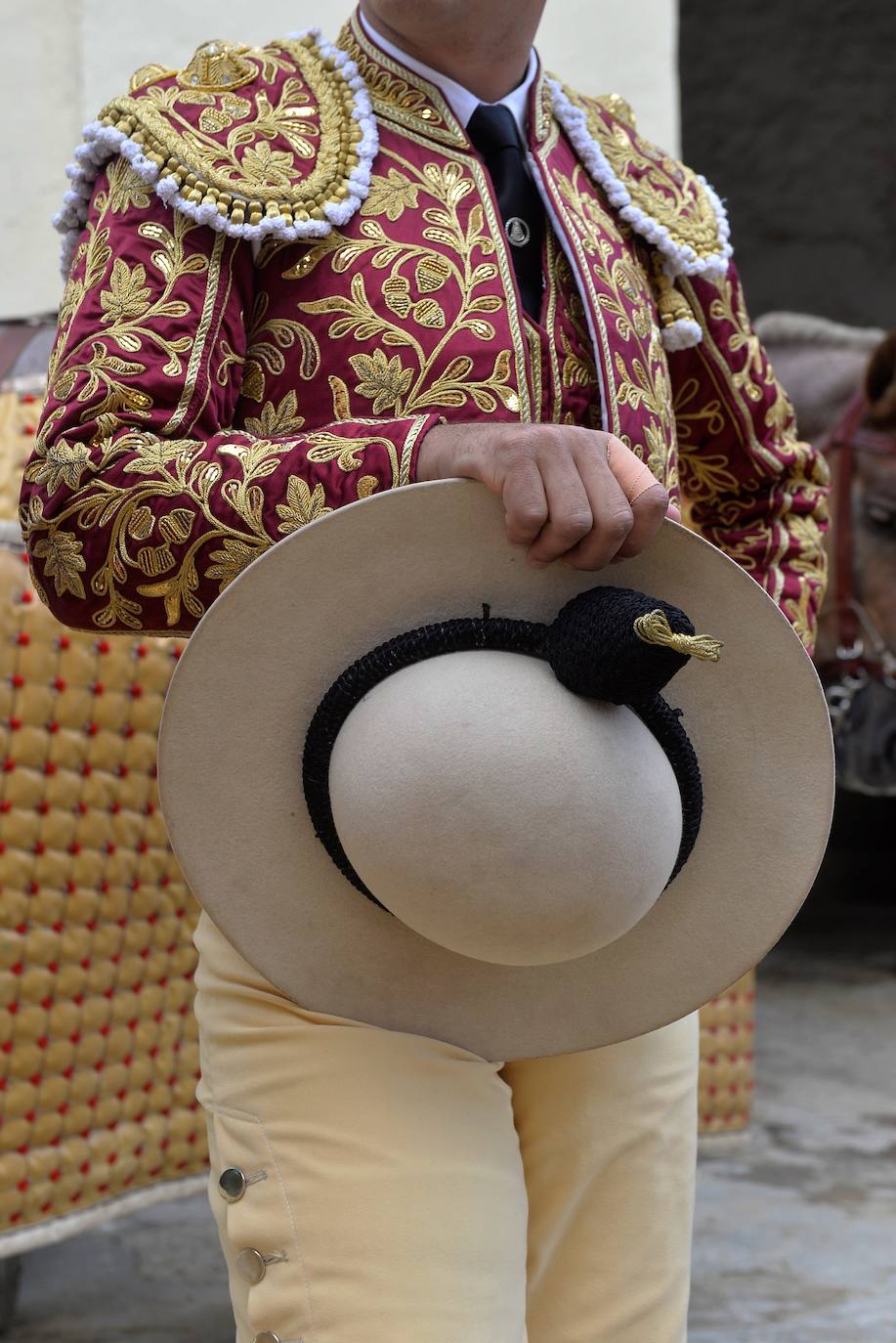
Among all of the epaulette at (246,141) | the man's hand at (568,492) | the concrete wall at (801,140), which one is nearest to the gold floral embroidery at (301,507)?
the man's hand at (568,492)

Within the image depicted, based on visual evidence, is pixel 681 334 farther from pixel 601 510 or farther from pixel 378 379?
pixel 601 510

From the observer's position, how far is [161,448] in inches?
42.7

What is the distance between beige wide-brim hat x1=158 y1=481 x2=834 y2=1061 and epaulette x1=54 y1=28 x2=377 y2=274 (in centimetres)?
31

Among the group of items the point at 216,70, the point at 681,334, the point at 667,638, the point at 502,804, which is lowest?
the point at 502,804

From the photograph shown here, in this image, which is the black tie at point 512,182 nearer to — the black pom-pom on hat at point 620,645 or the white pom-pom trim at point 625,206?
the white pom-pom trim at point 625,206

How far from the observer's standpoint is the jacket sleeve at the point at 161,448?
3.47 feet

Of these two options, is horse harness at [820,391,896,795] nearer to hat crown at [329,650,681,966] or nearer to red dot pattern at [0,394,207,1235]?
red dot pattern at [0,394,207,1235]

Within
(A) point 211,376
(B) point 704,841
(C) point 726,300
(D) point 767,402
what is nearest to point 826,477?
(D) point 767,402

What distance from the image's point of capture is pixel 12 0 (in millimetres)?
3078

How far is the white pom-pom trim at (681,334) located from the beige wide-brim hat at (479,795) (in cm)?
40

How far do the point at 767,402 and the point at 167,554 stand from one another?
0.70m

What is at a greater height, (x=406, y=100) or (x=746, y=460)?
(x=406, y=100)

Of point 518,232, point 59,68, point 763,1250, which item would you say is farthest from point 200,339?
point 59,68

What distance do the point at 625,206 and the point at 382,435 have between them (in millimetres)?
433
